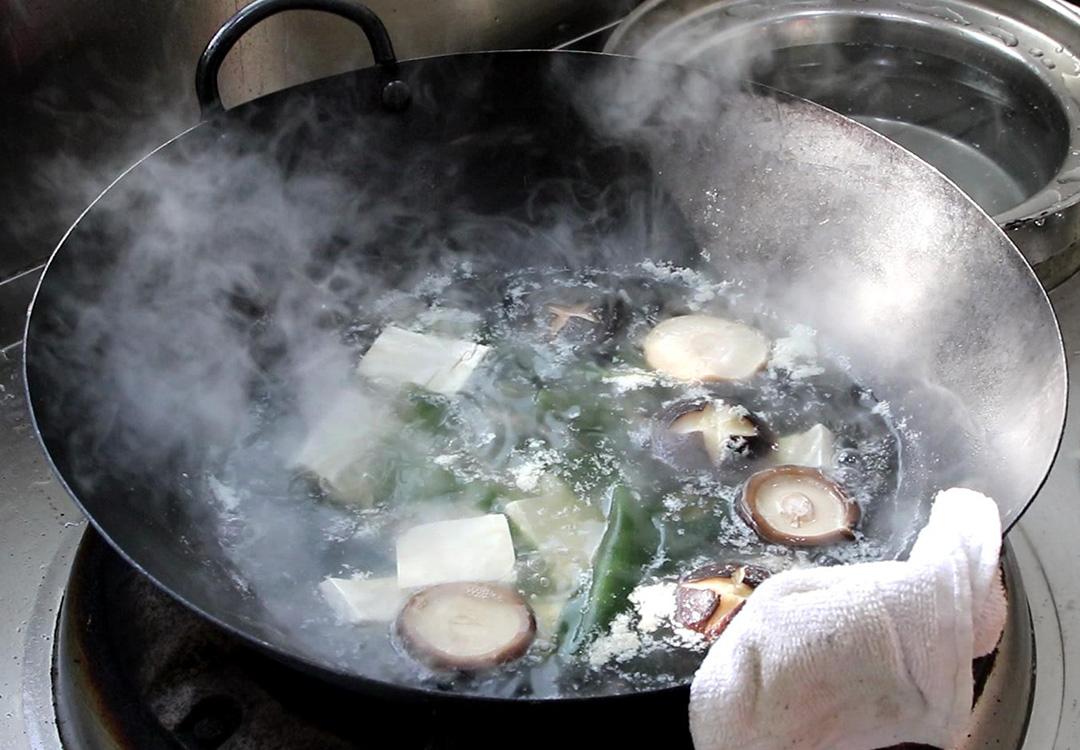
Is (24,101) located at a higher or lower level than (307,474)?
higher

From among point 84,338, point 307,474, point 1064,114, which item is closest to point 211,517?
point 307,474

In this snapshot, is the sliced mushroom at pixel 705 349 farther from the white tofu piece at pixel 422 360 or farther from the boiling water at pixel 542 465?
the white tofu piece at pixel 422 360

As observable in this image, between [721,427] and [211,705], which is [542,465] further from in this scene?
[211,705]

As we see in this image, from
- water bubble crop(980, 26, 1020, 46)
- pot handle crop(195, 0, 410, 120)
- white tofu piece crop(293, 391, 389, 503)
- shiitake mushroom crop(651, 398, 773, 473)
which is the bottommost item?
white tofu piece crop(293, 391, 389, 503)

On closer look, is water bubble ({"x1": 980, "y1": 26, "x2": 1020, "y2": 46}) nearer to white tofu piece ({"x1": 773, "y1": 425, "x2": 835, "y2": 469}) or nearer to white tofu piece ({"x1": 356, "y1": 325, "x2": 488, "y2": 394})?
white tofu piece ({"x1": 773, "y1": 425, "x2": 835, "y2": 469})

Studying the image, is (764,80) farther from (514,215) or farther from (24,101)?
(24,101)

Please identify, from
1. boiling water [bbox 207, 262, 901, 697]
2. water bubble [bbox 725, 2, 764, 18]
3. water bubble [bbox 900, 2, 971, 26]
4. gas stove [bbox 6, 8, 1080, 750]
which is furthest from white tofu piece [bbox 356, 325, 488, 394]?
water bubble [bbox 900, 2, 971, 26]
